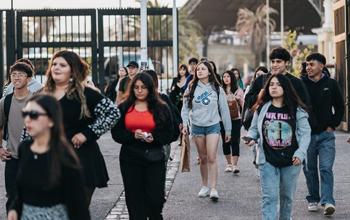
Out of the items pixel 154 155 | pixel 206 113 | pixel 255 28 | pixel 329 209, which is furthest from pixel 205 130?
pixel 255 28

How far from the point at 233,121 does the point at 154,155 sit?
21.0 ft

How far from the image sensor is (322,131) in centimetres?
983

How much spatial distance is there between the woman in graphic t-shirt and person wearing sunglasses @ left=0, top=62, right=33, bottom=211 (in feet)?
7.17

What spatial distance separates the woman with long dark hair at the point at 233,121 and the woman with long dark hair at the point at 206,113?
8.04 ft

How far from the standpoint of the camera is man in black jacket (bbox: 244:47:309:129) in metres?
8.70

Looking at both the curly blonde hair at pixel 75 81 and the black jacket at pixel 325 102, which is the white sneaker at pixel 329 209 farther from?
the curly blonde hair at pixel 75 81

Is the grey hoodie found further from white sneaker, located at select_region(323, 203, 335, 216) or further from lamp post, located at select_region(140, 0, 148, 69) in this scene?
lamp post, located at select_region(140, 0, 148, 69)

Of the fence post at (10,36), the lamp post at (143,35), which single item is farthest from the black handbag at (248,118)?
the fence post at (10,36)

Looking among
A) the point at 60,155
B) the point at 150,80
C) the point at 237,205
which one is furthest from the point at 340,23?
the point at 60,155

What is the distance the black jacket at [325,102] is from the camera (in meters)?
9.81

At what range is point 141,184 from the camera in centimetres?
803

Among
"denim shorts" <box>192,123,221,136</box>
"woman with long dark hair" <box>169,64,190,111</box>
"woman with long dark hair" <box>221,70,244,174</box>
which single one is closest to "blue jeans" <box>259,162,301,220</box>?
"denim shorts" <box>192,123,221,136</box>

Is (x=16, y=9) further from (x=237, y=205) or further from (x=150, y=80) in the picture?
(x=150, y=80)

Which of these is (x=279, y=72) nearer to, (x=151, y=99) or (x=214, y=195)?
(x=151, y=99)
